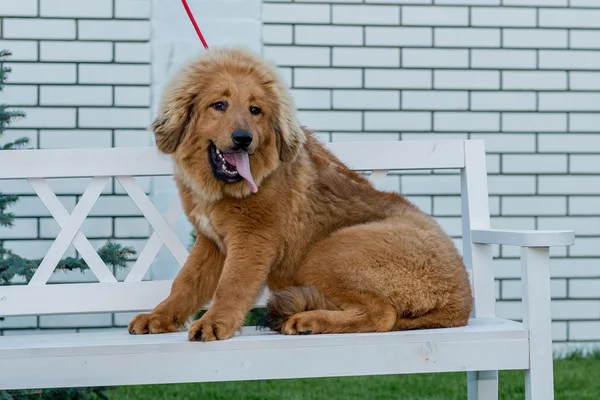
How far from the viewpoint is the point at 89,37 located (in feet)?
17.3

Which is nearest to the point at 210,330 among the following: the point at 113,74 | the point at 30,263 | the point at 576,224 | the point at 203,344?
the point at 203,344

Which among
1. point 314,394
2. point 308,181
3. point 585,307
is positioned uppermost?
point 308,181

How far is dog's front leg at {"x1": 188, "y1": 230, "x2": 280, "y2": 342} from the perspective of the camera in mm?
2895

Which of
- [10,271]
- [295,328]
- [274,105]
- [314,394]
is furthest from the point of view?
[314,394]

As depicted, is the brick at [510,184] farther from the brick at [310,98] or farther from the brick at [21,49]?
the brick at [21,49]

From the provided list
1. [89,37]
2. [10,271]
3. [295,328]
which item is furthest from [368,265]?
[89,37]

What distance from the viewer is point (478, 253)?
3.83m

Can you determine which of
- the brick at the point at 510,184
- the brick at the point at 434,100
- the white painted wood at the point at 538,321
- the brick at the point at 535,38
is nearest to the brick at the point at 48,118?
the brick at the point at 434,100

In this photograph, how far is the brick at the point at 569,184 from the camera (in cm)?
568

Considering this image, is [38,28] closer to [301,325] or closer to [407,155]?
[407,155]

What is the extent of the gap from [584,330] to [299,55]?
2495mm

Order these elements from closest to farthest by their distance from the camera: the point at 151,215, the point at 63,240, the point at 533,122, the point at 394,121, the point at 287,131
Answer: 1. the point at 287,131
2. the point at 63,240
3. the point at 151,215
4. the point at 394,121
5. the point at 533,122

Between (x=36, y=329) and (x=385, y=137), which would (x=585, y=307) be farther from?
(x=36, y=329)

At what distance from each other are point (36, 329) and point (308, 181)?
2.60m
